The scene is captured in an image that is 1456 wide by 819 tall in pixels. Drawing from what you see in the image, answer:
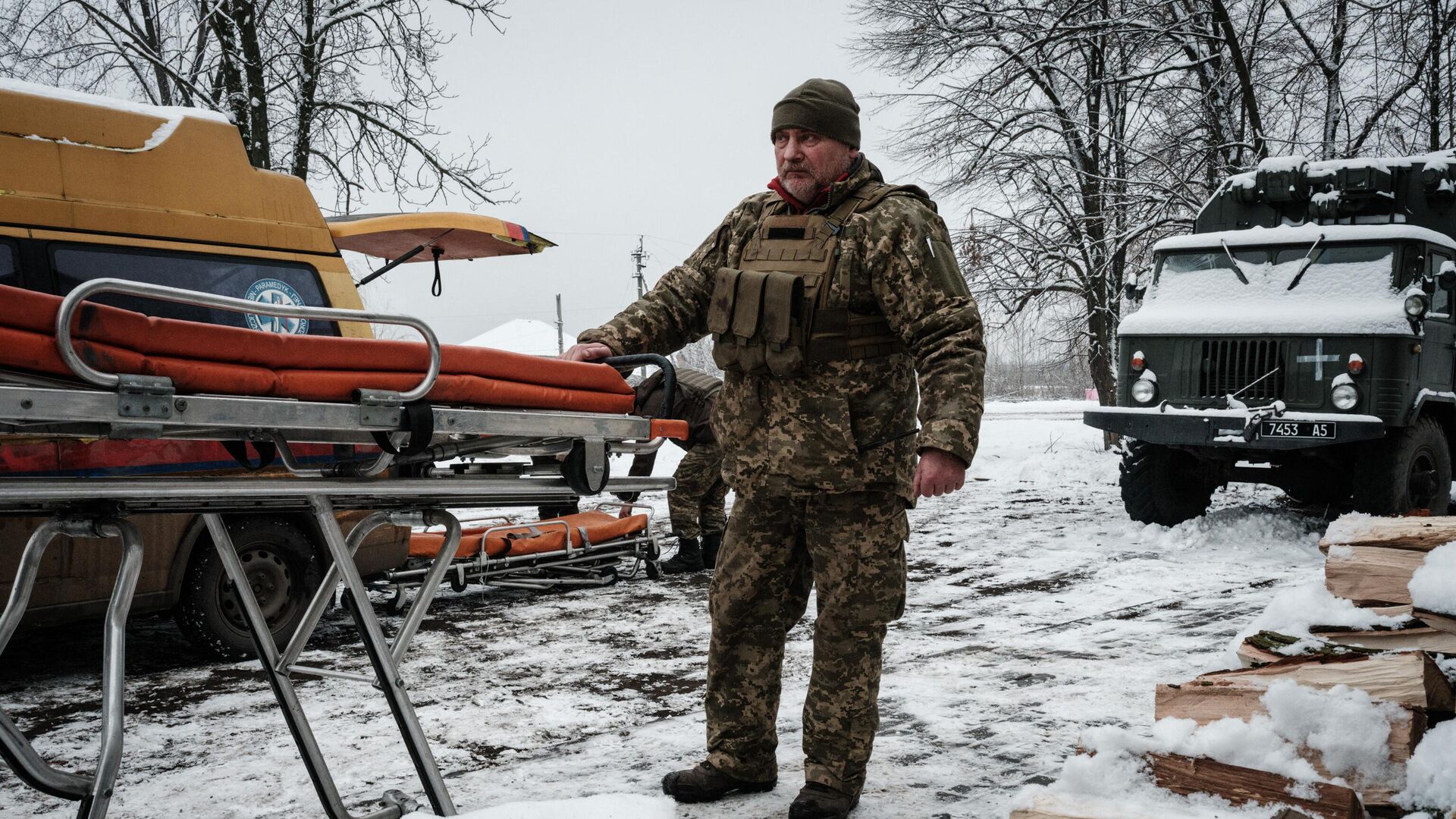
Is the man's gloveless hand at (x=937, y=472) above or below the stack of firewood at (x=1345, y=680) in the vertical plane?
above

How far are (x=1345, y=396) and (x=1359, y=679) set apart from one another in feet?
18.9

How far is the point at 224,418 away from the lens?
233 centimetres

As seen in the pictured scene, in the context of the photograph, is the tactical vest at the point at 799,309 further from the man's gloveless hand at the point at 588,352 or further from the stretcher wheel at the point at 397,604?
the stretcher wheel at the point at 397,604

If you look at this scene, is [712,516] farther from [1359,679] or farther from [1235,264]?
[1359,679]

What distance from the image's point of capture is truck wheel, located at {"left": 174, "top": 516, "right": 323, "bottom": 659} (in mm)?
5055

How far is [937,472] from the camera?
9.53 feet

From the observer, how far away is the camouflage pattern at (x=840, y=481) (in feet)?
10.0

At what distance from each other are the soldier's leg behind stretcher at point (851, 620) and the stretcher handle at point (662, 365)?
50 centimetres

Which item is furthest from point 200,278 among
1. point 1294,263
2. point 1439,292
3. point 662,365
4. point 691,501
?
point 1439,292

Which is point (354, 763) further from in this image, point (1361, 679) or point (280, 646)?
point (1361, 679)

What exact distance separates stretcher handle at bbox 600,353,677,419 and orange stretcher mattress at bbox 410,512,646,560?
3433 millimetres

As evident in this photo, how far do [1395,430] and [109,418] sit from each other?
8.24m

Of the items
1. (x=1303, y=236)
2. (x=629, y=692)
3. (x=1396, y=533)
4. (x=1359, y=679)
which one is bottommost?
(x=629, y=692)

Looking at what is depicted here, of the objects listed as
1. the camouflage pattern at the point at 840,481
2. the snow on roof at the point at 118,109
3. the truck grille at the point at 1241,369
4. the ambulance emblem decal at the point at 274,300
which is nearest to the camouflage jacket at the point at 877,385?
the camouflage pattern at the point at 840,481
